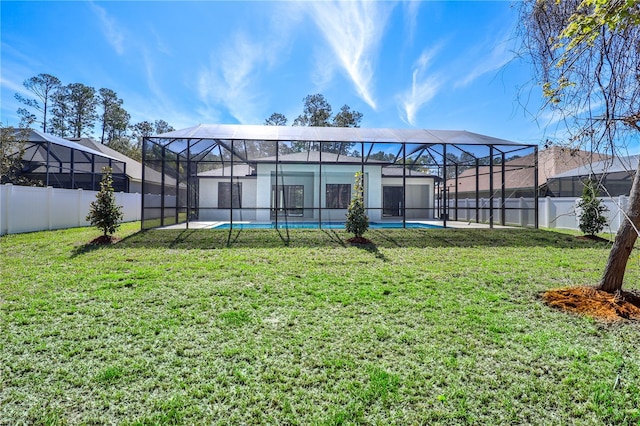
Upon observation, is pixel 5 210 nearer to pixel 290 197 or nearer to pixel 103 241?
pixel 103 241

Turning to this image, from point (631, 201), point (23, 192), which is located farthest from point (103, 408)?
point (23, 192)

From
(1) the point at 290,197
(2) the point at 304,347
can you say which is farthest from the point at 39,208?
(2) the point at 304,347

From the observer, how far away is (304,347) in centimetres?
247

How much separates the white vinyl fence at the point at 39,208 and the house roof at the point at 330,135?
3458 millimetres

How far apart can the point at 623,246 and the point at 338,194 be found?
35.7 ft

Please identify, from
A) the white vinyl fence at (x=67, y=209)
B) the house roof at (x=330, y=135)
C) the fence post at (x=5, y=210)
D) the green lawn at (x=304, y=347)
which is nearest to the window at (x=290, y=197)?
the house roof at (x=330, y=135)

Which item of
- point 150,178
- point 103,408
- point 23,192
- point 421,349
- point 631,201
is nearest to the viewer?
point 103,408

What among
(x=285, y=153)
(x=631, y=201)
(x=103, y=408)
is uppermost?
(x=285, y=153)

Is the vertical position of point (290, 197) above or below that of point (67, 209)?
above

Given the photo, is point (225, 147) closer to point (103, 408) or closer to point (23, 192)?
point (23, 192)

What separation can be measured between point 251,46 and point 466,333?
37.2 feet

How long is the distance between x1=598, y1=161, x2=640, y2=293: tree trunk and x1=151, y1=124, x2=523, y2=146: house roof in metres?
7.47

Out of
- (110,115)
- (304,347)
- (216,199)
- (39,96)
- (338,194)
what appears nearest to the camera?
(304,347)

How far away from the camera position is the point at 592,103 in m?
2.85
